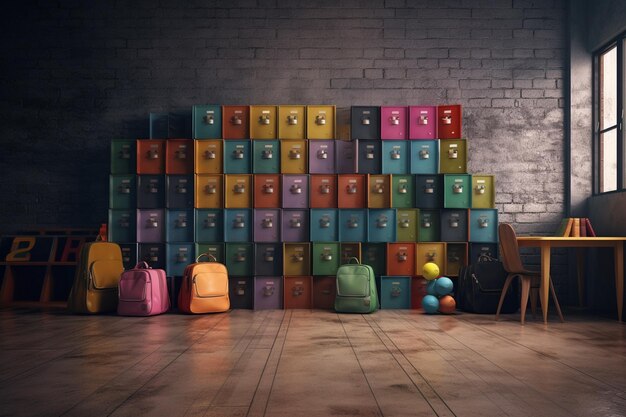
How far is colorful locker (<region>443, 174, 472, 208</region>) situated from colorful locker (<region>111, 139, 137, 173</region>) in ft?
10.8

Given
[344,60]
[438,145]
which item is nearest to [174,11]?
[344,60]

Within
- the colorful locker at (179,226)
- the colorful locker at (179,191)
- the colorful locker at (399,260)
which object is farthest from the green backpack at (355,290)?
the colorful locker at (179,191)

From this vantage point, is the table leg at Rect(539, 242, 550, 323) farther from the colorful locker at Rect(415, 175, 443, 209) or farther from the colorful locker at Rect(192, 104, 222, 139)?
the colorful locker at Rect(192, 104, 222, 139)

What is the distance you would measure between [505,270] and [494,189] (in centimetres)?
108

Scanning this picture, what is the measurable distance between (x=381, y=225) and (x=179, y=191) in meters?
2.15

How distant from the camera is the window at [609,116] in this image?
260 inches

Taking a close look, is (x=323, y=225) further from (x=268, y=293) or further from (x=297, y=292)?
(x=268, y=293)

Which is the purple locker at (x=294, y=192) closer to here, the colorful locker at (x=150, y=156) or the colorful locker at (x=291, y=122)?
the colorful locker at (x=291, y=122)

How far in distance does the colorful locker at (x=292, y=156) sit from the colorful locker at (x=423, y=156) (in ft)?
3.79

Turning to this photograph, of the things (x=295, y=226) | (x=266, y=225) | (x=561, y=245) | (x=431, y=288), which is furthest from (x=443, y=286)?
(x=266, y=225)

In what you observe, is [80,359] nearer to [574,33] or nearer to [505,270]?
[505,270]

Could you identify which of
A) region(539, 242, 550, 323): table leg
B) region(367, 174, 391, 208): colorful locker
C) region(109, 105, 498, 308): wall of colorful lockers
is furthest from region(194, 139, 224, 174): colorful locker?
region(539, 242, 550, 323): table leg

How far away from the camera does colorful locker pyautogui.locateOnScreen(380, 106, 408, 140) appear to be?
6.81 metres

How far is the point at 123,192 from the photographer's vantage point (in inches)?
265
